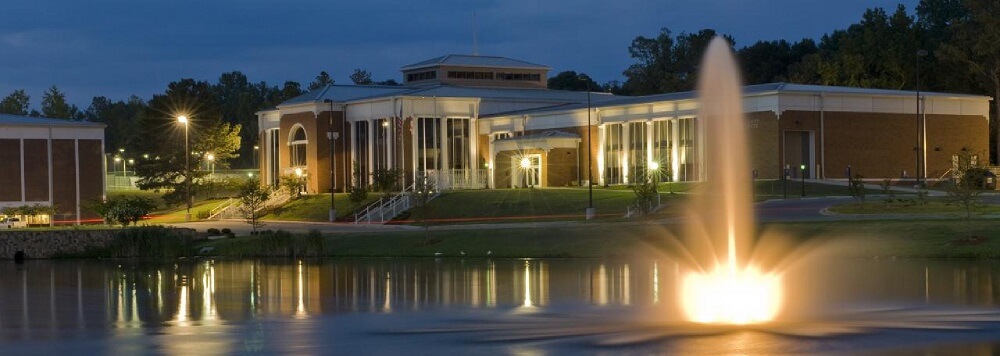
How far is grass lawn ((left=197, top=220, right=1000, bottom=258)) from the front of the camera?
160 feet

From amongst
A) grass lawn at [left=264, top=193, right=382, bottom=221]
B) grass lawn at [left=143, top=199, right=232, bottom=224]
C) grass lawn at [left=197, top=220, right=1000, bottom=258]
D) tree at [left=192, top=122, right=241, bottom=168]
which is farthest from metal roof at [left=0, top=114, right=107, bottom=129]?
grass lawn at [left=197, top=220, right=1000, bottom=258]

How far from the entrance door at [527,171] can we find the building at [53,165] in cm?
2844

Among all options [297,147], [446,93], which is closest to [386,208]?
[446,93]

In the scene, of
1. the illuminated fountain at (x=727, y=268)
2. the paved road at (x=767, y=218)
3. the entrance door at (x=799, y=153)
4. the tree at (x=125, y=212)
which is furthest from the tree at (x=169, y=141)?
the illuminated fountain at (x=727, y=268)

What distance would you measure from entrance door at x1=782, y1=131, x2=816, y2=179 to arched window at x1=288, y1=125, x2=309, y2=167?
133ft

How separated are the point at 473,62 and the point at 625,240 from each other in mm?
65932

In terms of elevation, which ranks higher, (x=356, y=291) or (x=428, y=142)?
(x=428, y=142)

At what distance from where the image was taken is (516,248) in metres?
57.0

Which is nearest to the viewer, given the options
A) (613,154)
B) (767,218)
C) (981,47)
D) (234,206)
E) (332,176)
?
(767,218)

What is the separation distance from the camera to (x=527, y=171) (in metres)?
101

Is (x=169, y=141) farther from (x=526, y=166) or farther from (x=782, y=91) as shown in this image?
(x=782, y=91)

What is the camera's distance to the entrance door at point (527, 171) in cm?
10056

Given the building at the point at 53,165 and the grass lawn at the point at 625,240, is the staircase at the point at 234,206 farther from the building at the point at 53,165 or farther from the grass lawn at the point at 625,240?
the grass lawn at the point at 625,240

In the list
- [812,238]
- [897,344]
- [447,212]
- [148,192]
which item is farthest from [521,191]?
[897,344]
